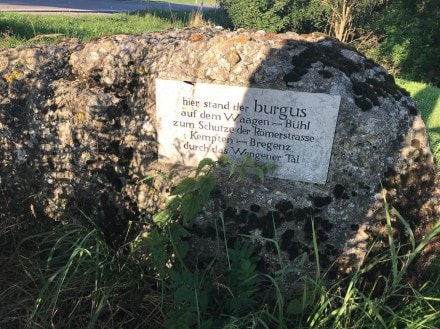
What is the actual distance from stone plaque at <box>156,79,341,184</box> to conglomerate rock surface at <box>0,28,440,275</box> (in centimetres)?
5

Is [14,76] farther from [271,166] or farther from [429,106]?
[429,106]

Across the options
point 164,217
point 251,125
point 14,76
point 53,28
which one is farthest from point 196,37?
point 53,28

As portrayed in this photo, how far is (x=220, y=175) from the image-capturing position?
101 inches

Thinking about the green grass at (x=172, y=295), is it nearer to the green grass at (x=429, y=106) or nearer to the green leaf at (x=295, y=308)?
the green leaf at (x=295, y=308)

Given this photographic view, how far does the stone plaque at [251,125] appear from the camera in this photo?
241 cm

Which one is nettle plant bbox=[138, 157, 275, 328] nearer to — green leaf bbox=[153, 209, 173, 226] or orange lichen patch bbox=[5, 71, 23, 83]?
green leaf bbox=[153, 209, 173, 226]

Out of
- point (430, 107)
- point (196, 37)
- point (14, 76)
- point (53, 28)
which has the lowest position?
point (430, 107)

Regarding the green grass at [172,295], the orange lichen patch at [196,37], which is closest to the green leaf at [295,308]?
the green grass at [172,295]

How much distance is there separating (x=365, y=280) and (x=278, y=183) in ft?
2.34

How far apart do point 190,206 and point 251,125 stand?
0.64m

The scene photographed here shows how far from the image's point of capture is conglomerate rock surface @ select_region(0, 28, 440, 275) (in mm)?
2430

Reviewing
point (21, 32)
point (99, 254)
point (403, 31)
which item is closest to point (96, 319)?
point (99, 254)

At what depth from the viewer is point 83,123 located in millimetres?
2758

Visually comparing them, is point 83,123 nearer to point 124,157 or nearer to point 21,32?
point 124,157
